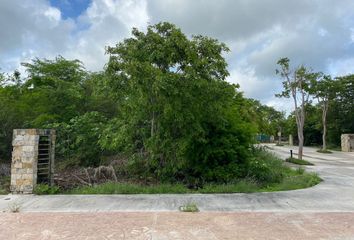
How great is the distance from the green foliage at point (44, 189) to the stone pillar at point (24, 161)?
11 centimetres

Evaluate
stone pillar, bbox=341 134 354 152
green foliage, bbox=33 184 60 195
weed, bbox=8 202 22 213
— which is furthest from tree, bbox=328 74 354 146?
weed, bbox=8 202 22 213

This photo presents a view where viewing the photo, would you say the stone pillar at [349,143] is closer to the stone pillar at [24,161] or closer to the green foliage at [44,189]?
the green foliage at [44,189]

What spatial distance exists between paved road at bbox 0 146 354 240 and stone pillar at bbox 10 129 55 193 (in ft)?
1.29

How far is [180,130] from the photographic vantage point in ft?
28.5

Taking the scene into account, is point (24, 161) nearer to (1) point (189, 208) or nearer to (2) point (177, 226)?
(1) point (189, 208)

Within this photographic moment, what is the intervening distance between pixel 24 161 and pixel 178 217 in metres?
4.59

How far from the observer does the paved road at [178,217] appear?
501cm

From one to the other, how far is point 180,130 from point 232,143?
169 centimetres

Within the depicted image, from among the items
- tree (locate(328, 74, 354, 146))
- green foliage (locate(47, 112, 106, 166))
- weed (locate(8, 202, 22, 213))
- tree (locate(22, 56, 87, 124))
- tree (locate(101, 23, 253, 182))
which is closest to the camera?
weed (locate(8, 202, 22, 213))

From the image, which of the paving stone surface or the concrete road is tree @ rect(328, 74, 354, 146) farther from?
the paving stone surface

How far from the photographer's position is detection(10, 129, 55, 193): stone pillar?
8.09m

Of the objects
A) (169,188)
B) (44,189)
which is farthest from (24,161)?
(169,188)

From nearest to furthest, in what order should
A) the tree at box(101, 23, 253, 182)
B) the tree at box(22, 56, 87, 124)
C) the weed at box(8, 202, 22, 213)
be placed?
the weed at box(8, 202, 22, 213)
the tree at box(101, 23, 253, 182)
the tree at box(22, 56, 87, 124)

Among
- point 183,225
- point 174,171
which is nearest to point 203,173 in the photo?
point 174,171
